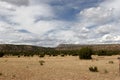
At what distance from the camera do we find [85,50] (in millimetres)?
48875

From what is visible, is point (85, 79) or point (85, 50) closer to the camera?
point (85, 79)

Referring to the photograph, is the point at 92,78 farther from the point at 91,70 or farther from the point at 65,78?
the point at 91,70

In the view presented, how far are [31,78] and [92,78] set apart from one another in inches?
213

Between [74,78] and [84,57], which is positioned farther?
[84,57]

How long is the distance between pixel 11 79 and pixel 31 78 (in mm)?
1748

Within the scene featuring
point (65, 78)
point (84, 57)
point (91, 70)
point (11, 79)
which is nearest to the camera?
point (11, 79)

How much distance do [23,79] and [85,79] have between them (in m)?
5.33

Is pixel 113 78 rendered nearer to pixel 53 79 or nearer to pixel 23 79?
pixel 53 79

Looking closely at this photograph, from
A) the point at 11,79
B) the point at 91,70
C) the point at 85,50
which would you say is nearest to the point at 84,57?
the point at 85,50

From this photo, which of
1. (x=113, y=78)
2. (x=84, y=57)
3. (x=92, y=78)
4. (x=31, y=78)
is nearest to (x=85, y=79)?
(x=92, y=78)

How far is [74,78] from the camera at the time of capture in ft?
66.1

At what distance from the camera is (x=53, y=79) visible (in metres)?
19.5

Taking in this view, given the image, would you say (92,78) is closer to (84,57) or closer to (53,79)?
(53,79)

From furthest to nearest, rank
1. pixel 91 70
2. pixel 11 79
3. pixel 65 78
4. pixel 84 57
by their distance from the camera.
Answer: pixel 84 57, pixel 91 70, pixel 65 78, pixel 11 79
